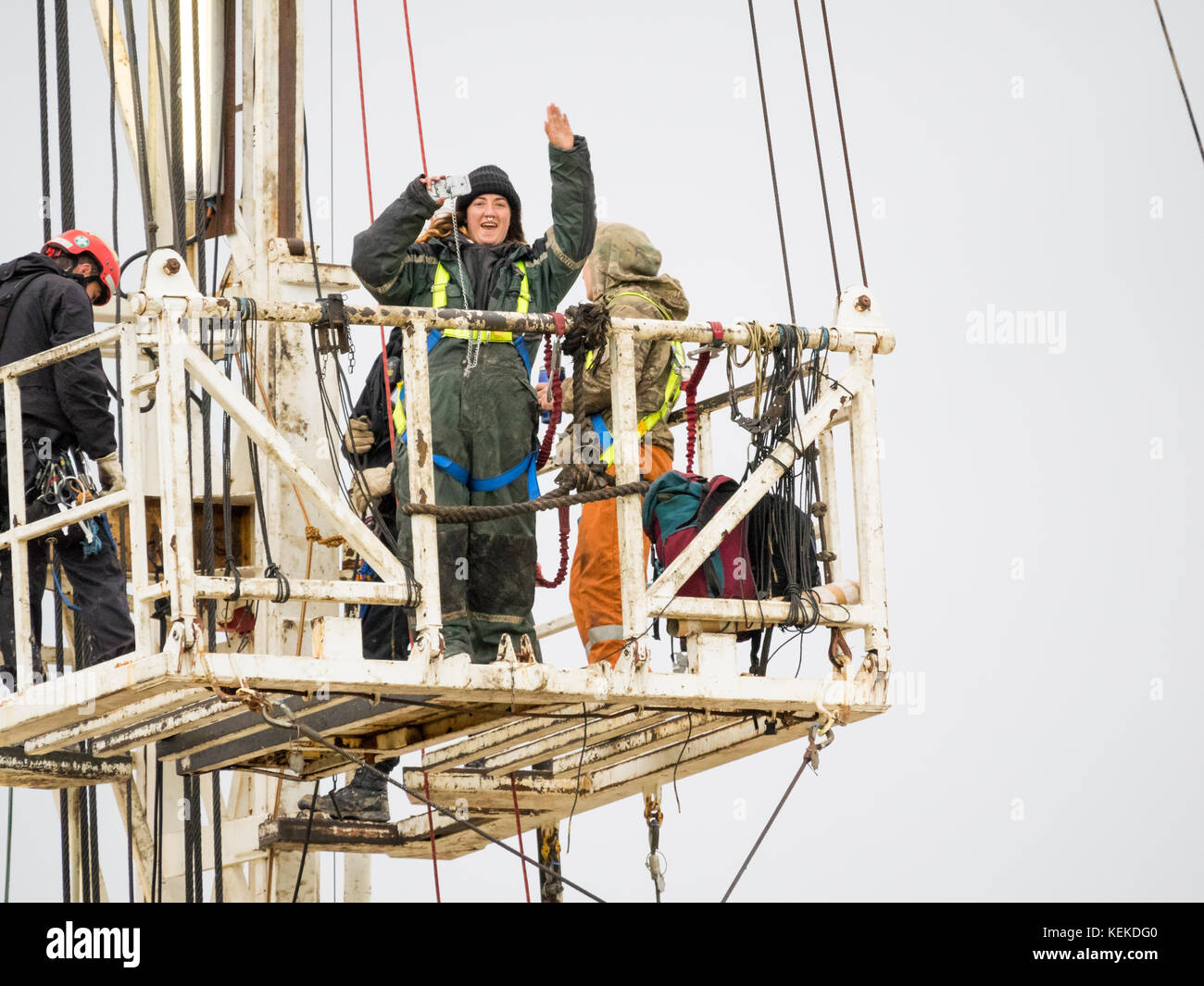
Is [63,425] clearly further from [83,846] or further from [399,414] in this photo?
[83,846]

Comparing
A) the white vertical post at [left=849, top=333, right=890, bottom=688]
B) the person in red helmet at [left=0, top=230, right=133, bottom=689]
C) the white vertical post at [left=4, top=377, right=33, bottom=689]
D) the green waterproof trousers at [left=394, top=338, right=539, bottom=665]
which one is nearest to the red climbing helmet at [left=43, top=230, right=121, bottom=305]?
Result: the person in red helmet at [left=0, top=230, right=133, bottom=689]

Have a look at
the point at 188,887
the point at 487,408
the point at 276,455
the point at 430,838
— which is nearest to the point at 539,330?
the point at 487,408

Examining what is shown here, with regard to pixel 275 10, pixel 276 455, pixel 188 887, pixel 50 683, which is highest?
pixel 275 10

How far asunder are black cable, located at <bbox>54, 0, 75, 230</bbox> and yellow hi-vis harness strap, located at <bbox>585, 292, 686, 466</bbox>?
3937 millimetres

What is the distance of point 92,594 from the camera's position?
13242mm

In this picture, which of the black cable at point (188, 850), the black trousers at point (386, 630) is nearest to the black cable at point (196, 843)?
the black cable at point (188, 850)

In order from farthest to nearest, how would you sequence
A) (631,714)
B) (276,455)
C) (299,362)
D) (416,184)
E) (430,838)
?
(299,362) < (430,838) < (631,714) < (416,184) < (276,455)

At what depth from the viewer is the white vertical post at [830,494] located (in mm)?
12828

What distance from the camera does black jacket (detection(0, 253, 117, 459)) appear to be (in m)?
13.1

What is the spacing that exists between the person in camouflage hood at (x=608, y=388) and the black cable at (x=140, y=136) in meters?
2.71

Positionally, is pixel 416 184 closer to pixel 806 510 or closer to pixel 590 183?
pixel 590 183

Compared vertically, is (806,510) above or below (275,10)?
below

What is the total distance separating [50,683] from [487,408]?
2.37 m

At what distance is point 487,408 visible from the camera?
12.5 meters
